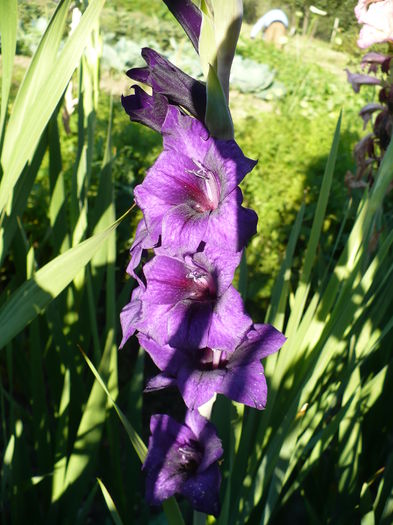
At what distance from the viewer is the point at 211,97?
0.56 metres

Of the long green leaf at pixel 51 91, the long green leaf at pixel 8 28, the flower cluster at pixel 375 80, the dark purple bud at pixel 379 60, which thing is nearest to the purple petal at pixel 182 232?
the long green leaf at pixel 51 91

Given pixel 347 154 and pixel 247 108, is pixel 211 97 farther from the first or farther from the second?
pixel 247 108

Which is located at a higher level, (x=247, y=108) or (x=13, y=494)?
(x=247, y=108)

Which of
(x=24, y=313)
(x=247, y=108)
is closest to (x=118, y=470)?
(x=24, y=313)

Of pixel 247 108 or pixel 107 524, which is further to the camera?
pixel 247 108

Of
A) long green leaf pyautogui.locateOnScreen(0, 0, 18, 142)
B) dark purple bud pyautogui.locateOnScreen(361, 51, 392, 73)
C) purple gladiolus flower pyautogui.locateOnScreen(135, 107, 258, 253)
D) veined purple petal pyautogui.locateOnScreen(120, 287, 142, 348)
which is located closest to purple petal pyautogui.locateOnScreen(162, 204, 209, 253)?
purple gladiolus flower pyautogui.locateOnScreen(135, 107, 258, 253)

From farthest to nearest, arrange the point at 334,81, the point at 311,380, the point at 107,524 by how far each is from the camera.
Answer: the point at 334,81, the point at 107,524, the point at 311,380

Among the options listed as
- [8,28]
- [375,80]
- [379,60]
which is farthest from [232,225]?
[375,80]

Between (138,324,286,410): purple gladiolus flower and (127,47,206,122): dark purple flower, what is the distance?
27 cm

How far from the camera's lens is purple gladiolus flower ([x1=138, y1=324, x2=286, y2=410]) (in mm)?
606

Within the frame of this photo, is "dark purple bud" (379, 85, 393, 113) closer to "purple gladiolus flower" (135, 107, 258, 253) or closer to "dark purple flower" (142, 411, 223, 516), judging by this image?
"purple gladiolus flower" (135, 107, 258, 253)

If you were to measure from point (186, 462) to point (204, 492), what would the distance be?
0.25 feet

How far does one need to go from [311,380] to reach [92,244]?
434mm

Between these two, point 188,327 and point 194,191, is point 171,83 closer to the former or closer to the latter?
point 194,191
